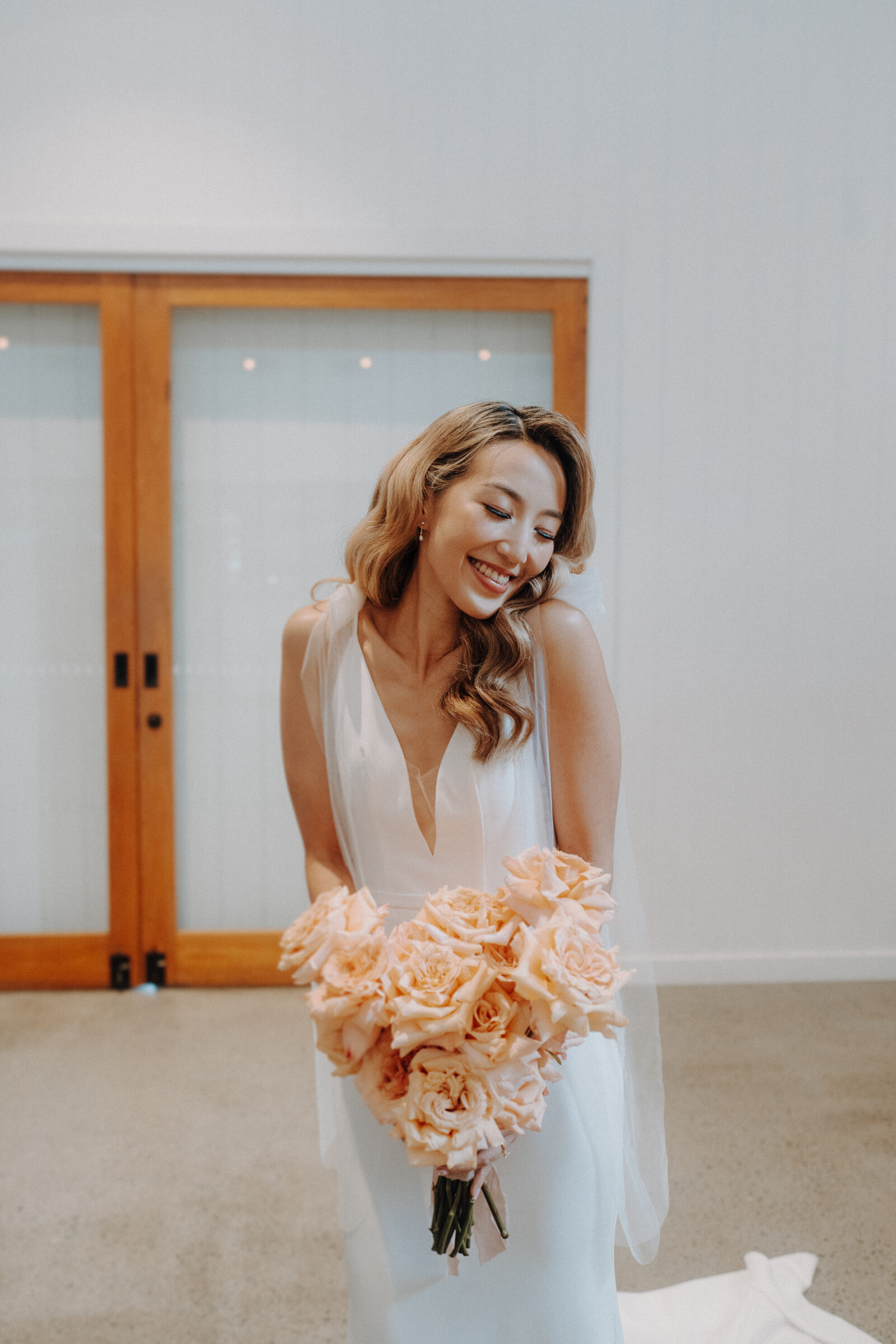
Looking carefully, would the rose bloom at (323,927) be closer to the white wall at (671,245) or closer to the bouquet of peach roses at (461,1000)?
the bouquet of peach roses at (461,1000)

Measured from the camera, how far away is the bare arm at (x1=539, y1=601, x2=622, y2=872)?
125cm

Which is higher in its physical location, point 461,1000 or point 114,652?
point 114,652

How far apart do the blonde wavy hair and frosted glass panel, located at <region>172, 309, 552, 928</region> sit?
215 centimetres

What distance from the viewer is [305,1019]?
3.18m

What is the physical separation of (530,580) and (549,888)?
1.61 ft

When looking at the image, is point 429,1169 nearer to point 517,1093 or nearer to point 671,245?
point 517,1093

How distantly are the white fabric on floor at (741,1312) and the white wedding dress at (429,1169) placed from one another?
58 cm

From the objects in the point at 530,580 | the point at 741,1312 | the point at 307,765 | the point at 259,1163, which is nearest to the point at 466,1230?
the point at 307,765

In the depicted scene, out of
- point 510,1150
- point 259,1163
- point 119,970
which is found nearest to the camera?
point 510,1150

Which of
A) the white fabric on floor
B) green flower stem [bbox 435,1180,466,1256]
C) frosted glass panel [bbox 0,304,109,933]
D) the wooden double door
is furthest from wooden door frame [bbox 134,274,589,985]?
green flower stem [bbox 435,1180,466,1256]

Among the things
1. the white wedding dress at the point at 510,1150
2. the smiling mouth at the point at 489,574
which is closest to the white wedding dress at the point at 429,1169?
the white wedding dress at the point at 510,1150

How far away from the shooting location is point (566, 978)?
0.85m

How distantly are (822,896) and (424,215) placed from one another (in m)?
2.81

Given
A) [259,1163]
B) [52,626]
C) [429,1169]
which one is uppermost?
[52,626]
